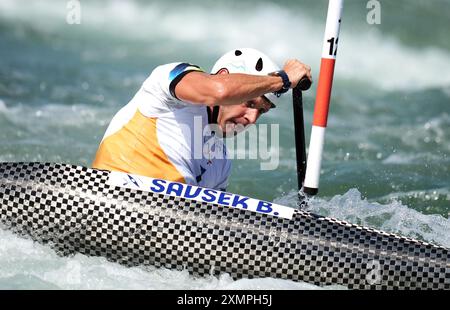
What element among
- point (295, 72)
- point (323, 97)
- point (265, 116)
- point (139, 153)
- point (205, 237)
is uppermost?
point (295, 72)

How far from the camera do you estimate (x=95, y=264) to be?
16.5ft

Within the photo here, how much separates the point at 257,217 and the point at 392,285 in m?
0.79

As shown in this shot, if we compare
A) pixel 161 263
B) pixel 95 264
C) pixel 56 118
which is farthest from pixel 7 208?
pixel 56 118

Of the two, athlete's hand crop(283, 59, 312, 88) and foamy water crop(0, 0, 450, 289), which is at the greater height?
athlete's hand crop(283, 59, 312, 88)

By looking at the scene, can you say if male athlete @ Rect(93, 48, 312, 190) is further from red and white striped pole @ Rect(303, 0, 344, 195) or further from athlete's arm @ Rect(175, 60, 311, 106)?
red and white striped pole @ Rect(303, 0, 344, 195)

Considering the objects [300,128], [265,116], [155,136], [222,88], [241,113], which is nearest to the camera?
[222,88]

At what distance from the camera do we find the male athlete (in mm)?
5191

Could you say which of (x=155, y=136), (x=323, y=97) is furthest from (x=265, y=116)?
(x=155, y=136)

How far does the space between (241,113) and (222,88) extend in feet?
1.84

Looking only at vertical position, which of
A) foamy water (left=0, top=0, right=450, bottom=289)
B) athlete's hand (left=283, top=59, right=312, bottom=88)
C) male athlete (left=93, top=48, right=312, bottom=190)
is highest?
athlete's hand (left=283, top=59, right=312, bottom=88)

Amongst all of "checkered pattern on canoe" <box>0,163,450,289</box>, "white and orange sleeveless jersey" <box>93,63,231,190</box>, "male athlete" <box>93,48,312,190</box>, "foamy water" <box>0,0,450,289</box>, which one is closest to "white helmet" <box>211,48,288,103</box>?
"male athlete" <box>93,48,312,190</box>

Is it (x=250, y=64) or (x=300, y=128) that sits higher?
(x=250, y=64)

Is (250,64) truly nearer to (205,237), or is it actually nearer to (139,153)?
(139,153)

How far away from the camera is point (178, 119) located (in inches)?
210
